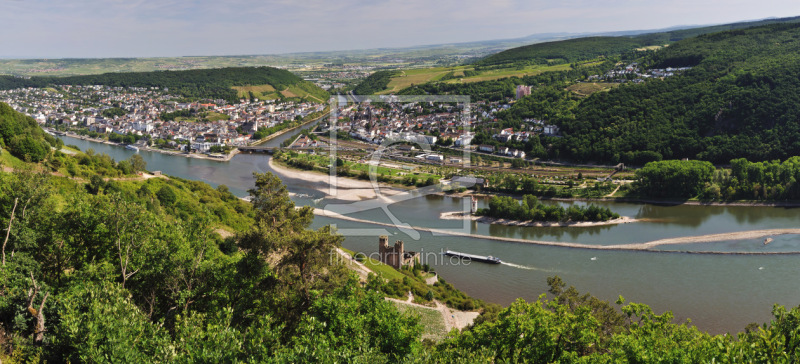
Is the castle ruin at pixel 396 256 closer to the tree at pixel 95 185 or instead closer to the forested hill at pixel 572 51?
the tree at pixel 95 185

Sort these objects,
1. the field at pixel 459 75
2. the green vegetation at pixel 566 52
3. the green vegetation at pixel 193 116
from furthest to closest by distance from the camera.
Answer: the green vegetation at pixel 566 52 < the field at pixel 459 75 < the green vegetation at pixel 193 116

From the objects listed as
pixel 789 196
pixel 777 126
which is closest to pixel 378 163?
pixel 789 196

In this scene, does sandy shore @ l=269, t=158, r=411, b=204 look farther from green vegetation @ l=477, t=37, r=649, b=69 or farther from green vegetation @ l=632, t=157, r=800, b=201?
green vegetation @ l=477, t=37, r=649, b=69

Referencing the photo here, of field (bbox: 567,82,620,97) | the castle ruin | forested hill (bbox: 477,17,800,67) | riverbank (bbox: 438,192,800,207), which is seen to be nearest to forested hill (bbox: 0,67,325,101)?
forested hill (bbox: 477,17,800,67)
